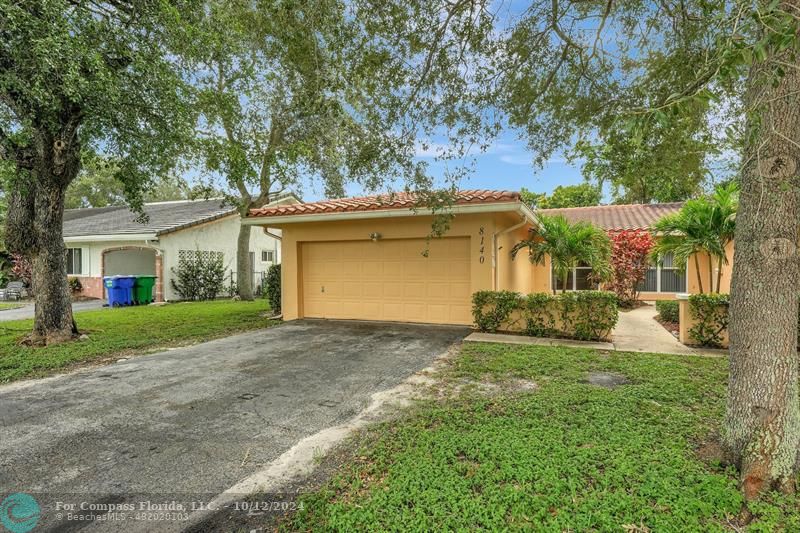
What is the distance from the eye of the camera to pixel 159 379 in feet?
17.9

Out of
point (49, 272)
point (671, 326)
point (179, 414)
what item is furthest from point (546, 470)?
point (49, 272)

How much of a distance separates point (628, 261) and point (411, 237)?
7.49 metres

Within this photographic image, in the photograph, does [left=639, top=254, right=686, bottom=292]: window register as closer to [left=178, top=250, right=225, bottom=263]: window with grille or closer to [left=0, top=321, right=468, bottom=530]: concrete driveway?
[left=0, top=321, right=468, bottom=530]: concrete driveway

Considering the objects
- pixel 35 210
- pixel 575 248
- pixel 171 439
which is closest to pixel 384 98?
pixel 171 439

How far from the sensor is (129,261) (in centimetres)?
1889

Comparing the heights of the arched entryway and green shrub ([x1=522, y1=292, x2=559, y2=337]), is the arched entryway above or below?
above

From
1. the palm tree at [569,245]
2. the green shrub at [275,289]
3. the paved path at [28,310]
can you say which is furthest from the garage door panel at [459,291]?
the paved path at [28,310]

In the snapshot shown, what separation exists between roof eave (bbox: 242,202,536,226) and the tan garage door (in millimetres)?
1013

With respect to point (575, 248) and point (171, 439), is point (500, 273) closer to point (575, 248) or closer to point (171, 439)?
point (575, 248)

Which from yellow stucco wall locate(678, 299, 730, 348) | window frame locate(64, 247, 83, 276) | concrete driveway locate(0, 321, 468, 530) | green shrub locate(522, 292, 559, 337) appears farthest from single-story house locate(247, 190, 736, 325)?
window frame locate(64, 247, 83, 276)

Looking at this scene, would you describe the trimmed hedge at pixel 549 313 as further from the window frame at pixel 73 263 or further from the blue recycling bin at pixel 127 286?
the window frame at pixel 73 263

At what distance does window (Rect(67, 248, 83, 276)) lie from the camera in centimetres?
1788

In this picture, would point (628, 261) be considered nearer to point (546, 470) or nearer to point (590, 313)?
point (590, 313)

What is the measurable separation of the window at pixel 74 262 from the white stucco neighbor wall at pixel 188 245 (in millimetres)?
232
